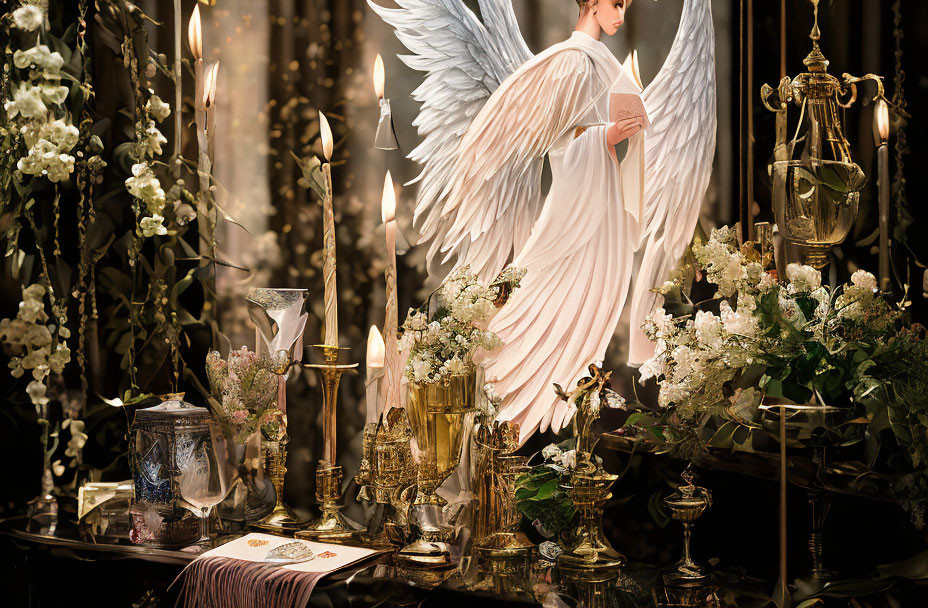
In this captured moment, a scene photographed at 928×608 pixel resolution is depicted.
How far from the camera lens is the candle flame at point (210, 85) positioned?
220 centimetres

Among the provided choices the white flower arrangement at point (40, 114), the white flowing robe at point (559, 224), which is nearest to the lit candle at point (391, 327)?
the white flowing robe at point (559, 224)

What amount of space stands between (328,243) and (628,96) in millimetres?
804

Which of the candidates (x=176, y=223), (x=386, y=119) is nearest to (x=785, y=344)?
(x=386, y=119)

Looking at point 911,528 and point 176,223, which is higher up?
point 176,223

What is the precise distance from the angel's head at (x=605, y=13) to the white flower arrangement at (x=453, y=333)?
61 cm

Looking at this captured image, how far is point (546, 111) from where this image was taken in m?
1.96

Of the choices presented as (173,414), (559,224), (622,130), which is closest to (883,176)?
(622,130)

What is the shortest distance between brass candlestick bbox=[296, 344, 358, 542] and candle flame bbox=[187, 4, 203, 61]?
867mm

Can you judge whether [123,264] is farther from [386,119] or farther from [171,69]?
[386,119]

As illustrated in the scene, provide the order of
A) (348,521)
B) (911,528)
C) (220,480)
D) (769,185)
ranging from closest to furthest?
(911,528) < (769,185) < (220,480) < (348,521)

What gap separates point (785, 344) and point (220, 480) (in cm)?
127

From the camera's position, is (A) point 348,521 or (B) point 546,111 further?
(A) point 348,521

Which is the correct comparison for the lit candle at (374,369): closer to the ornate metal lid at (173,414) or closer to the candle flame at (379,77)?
the ornate metal lid at (173,414)

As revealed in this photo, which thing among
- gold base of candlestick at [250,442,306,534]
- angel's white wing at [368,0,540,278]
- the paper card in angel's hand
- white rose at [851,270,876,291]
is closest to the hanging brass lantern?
white rose at [851,270,876,291]
